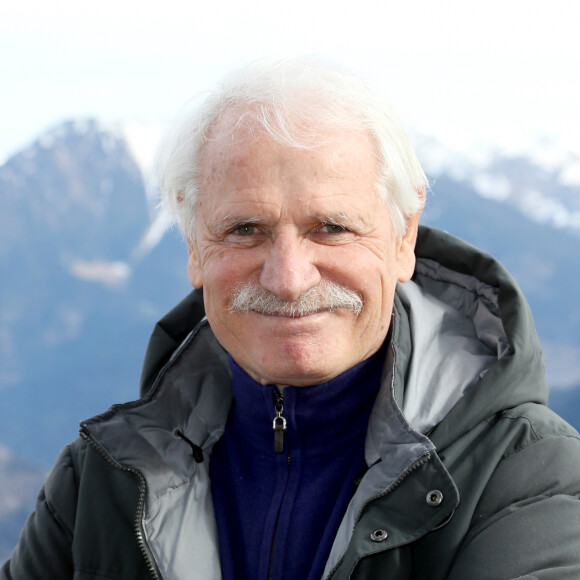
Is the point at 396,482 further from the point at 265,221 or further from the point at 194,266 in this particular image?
the point at 194,266

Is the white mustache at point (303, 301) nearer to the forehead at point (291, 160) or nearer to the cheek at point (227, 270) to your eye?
the cheek at point (227, 270)

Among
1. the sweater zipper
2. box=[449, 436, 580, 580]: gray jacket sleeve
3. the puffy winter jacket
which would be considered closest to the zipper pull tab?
the sweater zipper

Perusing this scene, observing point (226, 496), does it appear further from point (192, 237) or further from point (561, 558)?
point (561, 558)

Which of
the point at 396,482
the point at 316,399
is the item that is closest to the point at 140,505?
the point at 316,399

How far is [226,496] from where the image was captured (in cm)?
146

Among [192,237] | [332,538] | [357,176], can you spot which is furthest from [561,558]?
[192,237]

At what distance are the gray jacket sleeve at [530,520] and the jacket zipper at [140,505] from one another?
1.79 ft

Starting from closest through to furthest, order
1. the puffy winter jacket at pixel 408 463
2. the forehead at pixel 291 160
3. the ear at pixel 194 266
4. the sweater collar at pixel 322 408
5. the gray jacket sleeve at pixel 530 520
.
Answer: the gray jacket sleeve at pixel 530 520 < the puffy winter jacket at pixel 408 463 < the forehead at pixel 291 160 < the sweater collar at pixel 322 408 < the ear at pixel 194 266

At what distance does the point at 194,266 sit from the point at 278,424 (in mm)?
385

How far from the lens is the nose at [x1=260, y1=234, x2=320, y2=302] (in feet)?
4.17

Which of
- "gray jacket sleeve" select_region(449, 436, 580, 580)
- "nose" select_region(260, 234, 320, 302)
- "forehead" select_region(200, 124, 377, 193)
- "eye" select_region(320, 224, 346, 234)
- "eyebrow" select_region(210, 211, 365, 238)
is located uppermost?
"forehead" select_region(200, 124, 377, 193)

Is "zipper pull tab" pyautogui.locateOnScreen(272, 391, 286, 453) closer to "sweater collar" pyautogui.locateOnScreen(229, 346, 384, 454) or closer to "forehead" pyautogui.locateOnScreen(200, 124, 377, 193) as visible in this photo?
"sweater collar" pyautogui.locateOnScreen(229, 346, 384, 454)

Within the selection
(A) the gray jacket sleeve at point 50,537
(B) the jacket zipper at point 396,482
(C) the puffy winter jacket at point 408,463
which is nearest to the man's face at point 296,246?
(C) the puffy winter jacket at point 408,463

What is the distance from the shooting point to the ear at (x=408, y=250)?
1.45m
